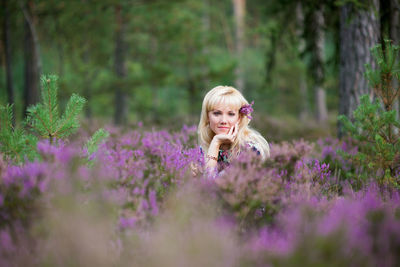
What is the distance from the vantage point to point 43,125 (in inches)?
105

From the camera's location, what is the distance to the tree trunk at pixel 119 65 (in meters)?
13.1

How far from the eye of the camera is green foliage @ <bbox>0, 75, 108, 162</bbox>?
8.46 ft

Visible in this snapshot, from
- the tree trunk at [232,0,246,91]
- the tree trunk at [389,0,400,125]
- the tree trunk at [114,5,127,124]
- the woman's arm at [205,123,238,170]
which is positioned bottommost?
the woman's arm at [205,123,238,170]

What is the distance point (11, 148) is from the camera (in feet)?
8.55

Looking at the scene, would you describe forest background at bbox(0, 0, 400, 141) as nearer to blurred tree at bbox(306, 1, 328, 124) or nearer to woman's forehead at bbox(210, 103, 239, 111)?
blurred tree at bbox(306, 1, 328, 124)

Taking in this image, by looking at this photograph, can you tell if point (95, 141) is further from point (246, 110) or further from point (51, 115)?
point (246, 110)

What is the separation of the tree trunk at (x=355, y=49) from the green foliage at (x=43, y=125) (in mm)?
3841

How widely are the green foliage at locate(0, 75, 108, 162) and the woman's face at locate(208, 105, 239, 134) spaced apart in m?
1.13

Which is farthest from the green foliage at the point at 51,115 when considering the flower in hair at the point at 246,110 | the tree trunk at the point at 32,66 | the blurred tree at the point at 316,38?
the tree trunk at the point at 32,66

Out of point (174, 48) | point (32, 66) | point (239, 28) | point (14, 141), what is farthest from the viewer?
point (239, 28)

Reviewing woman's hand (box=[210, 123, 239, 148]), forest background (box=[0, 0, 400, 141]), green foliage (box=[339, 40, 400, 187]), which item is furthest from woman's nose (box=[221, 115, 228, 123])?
forest background (box=[0, 0, 400, 141])

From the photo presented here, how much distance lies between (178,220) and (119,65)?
1277 centimetres

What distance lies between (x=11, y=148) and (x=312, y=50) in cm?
618

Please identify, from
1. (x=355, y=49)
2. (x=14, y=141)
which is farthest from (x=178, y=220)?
(x=355, y=49)
